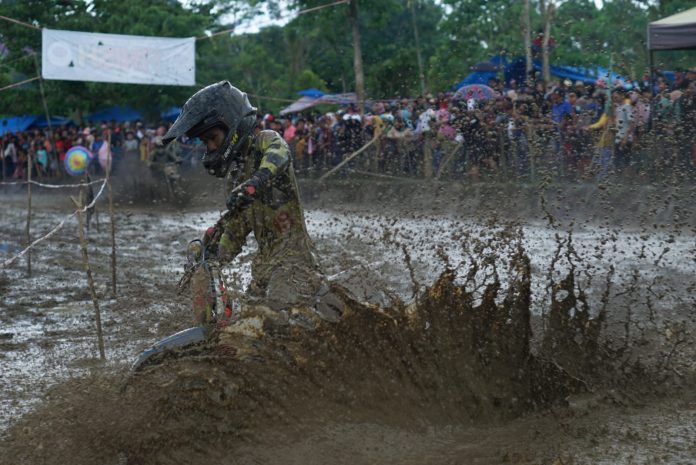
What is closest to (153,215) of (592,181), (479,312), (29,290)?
(29,290)

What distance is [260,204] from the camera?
188 inches

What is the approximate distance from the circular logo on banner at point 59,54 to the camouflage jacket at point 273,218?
1668 centimetres

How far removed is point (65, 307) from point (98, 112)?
94.9 ft

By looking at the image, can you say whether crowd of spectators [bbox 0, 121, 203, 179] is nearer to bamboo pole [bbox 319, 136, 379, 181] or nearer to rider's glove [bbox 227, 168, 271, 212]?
bamboo pole [bbox 319, 136, 379, 181]

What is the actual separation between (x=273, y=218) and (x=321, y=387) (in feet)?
3.05

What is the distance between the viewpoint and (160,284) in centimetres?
1066

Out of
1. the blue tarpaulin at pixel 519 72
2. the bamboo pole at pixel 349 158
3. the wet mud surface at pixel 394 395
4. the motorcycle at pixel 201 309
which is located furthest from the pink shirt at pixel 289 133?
the motorcycle at pixel 201 309

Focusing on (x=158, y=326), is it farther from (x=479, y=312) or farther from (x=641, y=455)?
(x=641, y=455)

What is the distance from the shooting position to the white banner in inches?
792

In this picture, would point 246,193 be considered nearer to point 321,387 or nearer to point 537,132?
point 321,387

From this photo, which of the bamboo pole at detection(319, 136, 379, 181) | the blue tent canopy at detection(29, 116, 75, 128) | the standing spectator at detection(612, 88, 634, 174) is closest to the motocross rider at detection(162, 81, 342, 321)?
the standing spectator at detection(612, 88, 634, 174)

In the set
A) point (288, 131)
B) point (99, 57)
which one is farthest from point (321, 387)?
point (99, 57)

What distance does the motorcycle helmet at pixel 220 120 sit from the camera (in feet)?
14.6

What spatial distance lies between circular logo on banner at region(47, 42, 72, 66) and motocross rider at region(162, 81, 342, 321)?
16.6 meters
